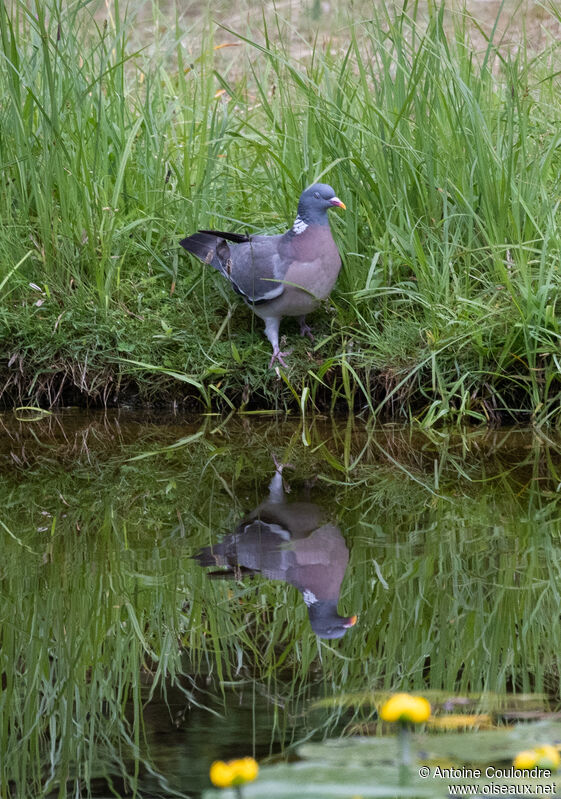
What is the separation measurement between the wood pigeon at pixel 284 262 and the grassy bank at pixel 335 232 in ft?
0.54

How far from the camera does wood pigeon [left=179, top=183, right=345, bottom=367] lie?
12.3 feet

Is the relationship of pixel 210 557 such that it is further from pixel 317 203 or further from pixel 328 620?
pixel 317 203

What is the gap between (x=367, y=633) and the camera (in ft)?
6.44

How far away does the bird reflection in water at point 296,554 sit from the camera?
2111 mm

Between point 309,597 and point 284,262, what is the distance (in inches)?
75.0

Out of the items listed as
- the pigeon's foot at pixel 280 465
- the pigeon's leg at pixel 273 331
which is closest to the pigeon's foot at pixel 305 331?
the pigeon's leg at pixel 273 331

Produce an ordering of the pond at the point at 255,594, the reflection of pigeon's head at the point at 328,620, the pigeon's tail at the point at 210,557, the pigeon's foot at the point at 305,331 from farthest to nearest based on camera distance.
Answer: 1. the pigeon's foot at the point at 305,331
2. the pigeon's tail at the point at 210,557
3. the reflection of pigeon's head at the point at 328,620
4. the pond at the point at 255,594

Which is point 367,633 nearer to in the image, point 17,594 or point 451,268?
point 17,594

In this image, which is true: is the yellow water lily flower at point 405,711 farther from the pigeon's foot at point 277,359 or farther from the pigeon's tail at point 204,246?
the pigeon's tail at point 204,246

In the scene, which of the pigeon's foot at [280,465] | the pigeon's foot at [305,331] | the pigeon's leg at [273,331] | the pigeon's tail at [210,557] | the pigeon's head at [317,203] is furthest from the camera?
the pigeon's foot at [305,331]

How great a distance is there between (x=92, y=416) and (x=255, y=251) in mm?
921

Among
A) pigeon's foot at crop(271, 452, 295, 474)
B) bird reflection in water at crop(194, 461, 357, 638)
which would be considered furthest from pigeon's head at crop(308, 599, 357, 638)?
pigeon's foot at crop(271, 452, 295, 474)

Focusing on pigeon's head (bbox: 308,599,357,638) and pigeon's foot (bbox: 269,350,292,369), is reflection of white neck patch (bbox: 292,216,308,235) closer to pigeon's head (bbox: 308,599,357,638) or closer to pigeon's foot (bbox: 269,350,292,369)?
pigeon's foot (bbox: 269,350,292,369)

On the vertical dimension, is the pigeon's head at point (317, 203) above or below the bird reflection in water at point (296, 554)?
above
